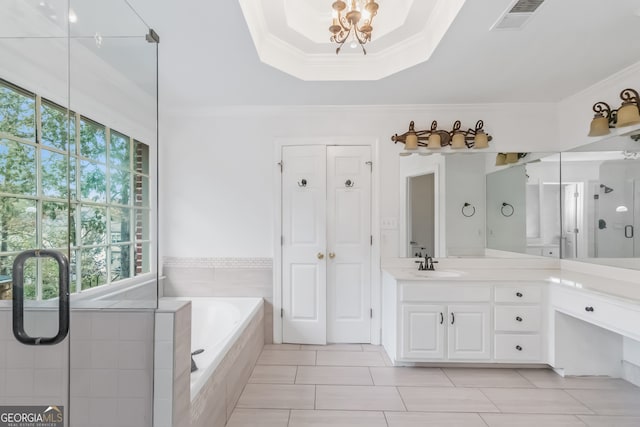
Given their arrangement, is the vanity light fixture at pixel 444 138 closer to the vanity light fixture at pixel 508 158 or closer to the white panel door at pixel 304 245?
the vanity light fixture at pixel 508 158

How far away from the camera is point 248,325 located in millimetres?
2564

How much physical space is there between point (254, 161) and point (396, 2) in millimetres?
1848

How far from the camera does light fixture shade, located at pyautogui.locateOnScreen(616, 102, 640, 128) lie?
7.82ft

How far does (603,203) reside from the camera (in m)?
2.70

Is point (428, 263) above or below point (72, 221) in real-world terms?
below

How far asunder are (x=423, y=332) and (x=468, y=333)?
1.19ft

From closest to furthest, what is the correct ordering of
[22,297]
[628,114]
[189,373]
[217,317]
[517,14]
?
[22,297] → [189,373] → [517,14] → [628,114] → [217,317]

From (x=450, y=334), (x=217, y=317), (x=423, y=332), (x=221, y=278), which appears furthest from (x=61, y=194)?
(x=450, y=334)

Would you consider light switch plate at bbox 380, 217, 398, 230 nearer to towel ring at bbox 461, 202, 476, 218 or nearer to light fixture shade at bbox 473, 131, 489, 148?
towel ring at bbox 461, 202, 476, 218

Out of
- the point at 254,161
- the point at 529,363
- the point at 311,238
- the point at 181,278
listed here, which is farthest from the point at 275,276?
the point at 529,363

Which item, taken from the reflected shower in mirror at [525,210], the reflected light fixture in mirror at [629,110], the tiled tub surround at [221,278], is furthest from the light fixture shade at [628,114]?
the tiled tub surround at [221,278]

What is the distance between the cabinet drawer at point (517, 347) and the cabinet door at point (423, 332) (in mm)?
464

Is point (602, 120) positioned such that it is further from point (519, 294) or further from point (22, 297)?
point (22, 297)

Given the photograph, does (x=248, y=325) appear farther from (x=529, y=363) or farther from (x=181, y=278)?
(x=529, y=363)
